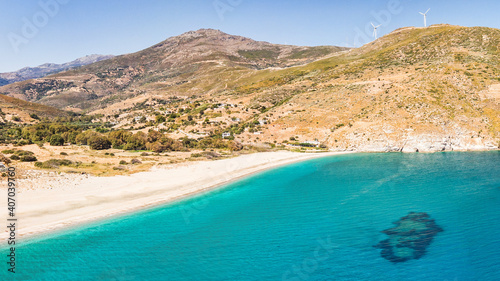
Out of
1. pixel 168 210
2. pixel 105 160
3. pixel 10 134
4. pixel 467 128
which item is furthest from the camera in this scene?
pixel 10 134

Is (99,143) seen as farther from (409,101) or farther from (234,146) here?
(409,101)

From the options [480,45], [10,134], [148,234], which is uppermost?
[480,45]

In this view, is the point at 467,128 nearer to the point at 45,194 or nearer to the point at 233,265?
the point at 233,265

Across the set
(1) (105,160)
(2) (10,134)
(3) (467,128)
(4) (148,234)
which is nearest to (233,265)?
(4) (148,234)

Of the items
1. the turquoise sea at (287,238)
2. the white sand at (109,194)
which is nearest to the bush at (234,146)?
the white sand at (109,194)

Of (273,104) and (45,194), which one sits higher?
(273,104)

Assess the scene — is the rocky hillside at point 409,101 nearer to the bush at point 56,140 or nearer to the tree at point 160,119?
the tree at point 160,119
